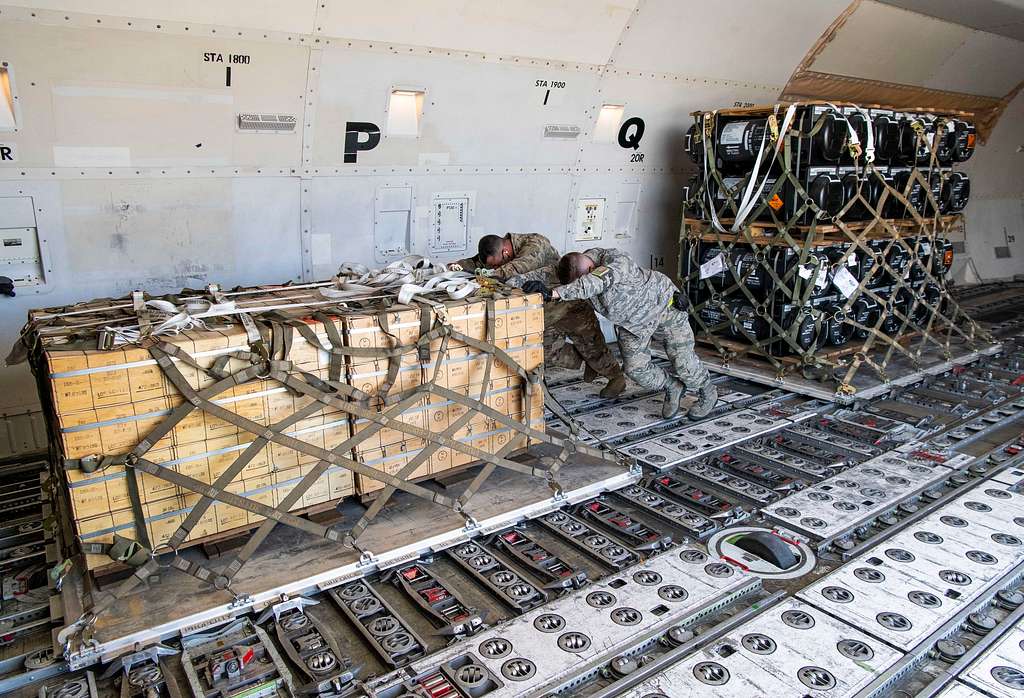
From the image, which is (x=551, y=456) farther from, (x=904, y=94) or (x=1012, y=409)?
(x=904, y=94)

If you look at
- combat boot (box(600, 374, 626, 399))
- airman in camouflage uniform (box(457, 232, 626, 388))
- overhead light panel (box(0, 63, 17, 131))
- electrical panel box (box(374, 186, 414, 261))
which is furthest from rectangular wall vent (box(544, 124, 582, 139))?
overhead light panel (box(0, 63, 17, 131))

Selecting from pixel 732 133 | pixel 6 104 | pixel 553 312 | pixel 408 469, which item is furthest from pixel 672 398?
pixel 6 104

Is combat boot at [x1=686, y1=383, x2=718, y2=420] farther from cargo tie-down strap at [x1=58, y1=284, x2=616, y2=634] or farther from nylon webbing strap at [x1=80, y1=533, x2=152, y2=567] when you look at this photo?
nylon webbing strap at [x1=80, y1=533, x2=152, y2=567]

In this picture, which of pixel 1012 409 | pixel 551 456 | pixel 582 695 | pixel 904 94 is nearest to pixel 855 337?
pixel 1012 409

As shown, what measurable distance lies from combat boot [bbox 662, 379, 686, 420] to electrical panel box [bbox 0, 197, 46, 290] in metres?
5.08

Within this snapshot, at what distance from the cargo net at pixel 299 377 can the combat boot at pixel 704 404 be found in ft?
6.52

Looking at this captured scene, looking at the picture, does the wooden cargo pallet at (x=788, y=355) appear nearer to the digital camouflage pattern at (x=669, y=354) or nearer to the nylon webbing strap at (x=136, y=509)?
the digital camouflage pattern at (x=669, y=354)

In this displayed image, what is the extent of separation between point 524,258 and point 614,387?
1656 millimetres

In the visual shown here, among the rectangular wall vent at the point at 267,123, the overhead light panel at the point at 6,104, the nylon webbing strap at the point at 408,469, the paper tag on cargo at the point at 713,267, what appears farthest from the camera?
the paper tag on cargo at the point at 713,267

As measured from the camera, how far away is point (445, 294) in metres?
4.90

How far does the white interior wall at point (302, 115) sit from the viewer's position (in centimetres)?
504

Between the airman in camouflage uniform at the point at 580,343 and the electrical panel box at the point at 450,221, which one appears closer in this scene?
the airman in camouflage uniform at the point at 580,343

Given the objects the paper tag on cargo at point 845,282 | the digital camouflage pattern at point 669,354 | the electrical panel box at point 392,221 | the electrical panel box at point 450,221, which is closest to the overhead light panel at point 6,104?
the electrical panel box at point 392,221

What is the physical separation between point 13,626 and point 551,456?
337cm
